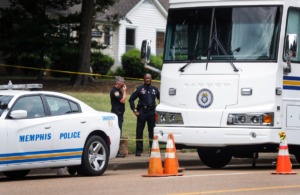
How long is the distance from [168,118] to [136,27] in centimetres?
4403

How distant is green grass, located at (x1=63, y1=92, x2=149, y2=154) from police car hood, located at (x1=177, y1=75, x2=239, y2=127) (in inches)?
164

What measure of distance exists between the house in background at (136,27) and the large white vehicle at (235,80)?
135 feet

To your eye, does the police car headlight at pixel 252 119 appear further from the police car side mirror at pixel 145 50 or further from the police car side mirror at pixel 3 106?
the police car side mirror at pixel 3 106

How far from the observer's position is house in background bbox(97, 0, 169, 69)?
60656 millimetres

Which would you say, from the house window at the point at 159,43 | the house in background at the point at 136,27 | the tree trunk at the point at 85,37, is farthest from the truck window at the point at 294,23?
the house window at the point at 159,43

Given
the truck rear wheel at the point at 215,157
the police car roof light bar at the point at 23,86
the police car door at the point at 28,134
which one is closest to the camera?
the police car door at the point at 28,134

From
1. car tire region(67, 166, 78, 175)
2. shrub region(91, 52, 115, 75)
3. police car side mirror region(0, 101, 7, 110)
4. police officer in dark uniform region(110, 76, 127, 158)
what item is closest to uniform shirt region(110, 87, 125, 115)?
police officer in dark uniform region(110, 76, 127, 158)

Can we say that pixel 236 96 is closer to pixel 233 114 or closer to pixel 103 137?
pixel 233 114

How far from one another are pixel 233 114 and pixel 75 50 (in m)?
25.4

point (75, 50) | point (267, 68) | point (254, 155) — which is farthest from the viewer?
point (75, 50)

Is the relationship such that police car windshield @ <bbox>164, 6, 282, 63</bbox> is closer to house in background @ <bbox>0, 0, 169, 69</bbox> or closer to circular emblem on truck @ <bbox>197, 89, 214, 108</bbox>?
circular emblem on truck @ <bbox>197, 89, 214, 108</bbox>

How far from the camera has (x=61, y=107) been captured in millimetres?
16609

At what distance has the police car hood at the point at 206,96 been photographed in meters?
17.8

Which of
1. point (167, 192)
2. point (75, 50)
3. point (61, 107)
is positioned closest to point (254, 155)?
point (61, 107)
